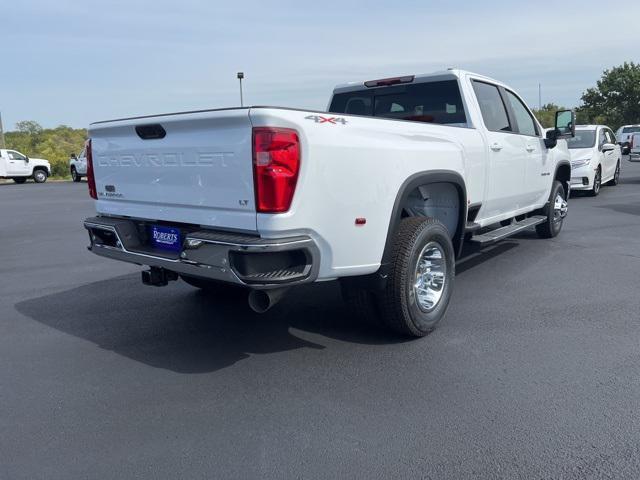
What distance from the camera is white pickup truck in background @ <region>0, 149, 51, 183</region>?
98.3 ft

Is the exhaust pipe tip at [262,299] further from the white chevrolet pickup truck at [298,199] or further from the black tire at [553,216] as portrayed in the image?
the black tire at [553,216]

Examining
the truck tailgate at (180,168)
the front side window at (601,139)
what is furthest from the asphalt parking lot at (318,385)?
the front side window at (601,139)

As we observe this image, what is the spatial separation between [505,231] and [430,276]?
1.93m

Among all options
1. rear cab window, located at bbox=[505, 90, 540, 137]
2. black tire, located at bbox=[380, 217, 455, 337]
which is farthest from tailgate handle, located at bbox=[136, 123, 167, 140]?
rear cab window, located at bbox=[505, 90, 540, 137]

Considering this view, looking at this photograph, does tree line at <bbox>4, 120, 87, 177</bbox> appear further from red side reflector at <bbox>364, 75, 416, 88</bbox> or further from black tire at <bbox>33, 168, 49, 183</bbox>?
red side reflector at <bbox>364, 75, 416, 88</bbox>

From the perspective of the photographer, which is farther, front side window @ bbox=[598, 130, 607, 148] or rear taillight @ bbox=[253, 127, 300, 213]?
front side window @ bbox=[598, 130, 607, 148]

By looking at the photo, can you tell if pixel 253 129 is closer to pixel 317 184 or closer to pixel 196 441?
pixel 317 184

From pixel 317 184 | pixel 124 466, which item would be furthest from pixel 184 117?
pixel 124 466

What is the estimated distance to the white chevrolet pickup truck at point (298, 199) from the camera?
342 centimetres

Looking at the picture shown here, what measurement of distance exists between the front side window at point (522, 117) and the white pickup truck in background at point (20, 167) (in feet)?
95.7

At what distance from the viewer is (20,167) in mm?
30562

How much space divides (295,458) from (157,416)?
918 mm

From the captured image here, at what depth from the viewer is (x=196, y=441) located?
10.0 feet

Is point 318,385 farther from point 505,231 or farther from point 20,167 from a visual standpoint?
point 20,167
